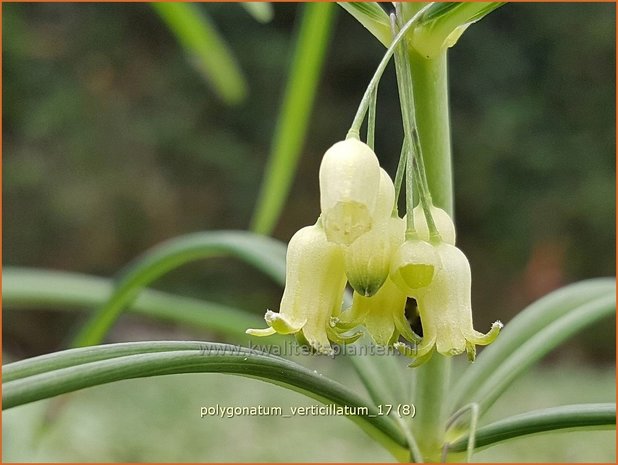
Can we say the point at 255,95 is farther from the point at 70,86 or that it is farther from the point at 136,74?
the point at 70,86

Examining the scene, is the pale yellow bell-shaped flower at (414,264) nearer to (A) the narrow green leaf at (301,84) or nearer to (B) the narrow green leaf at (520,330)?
(B) the narrow green leaf at (520,330)

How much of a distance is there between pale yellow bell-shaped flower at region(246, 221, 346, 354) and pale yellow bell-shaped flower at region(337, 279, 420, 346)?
0.03ft

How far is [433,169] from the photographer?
1.23 ft

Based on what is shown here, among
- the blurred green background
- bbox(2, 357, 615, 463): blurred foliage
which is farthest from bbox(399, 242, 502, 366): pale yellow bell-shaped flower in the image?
the blurred green background

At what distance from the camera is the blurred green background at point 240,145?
3.25 meters

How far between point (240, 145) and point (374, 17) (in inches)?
123

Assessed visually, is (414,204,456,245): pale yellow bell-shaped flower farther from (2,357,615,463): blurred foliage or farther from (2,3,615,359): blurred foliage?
(2,3,615,359): blurred foliage

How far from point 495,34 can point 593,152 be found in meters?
0.69

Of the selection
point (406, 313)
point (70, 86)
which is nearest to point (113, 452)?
point (406, 313)

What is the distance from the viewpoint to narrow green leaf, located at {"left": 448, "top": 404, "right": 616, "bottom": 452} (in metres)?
0.33

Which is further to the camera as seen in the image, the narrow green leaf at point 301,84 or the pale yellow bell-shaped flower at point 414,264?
the narrow green leaf at point 301,84

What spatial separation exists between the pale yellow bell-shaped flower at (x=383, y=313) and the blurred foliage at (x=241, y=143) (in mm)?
2953

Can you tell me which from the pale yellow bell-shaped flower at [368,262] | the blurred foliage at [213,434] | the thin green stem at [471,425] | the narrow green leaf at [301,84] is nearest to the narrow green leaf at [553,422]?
the thin green stem at [471,425]

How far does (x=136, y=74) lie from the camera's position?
3490mm
